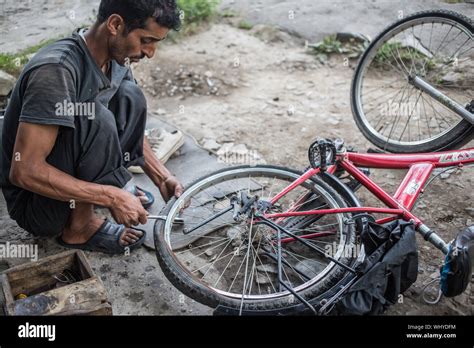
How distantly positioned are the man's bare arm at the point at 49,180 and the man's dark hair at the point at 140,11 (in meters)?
0.61

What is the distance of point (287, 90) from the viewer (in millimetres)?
4910

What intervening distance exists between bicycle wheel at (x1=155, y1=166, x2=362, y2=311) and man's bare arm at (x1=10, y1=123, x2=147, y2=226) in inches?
9.4

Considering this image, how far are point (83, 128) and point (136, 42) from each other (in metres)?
0.50

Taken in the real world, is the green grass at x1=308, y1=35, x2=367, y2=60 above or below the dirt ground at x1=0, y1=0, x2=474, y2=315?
above

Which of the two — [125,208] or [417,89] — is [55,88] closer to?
[125,208]

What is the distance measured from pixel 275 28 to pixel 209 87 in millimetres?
1490

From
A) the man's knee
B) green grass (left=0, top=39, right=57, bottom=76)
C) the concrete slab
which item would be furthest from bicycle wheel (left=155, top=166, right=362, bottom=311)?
green grass (left=0, top=39, right=57, bottom=76)

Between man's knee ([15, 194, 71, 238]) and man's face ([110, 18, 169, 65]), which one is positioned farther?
man's knee ([15, 194, 71, 238])

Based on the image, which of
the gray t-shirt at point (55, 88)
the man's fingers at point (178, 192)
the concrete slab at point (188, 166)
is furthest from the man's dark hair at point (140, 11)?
the concrete slab at point (188, 166)

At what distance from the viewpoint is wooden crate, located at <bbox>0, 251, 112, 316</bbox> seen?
225 cm

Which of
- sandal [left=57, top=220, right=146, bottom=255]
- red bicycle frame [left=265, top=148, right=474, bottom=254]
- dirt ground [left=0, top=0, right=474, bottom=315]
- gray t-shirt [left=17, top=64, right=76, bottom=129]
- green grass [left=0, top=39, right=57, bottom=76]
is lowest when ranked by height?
sandal [left=57, top=220, right=146, bottom=255]

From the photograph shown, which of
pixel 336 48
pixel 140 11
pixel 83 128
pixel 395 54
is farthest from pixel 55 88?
pixel 336 48

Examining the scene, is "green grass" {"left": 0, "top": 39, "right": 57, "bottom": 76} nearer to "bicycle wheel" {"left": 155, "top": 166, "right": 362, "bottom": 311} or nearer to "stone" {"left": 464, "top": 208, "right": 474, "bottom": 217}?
"bicycle wheel" {"left": 155, "top": 166, "right": 362, "bottom": 311}

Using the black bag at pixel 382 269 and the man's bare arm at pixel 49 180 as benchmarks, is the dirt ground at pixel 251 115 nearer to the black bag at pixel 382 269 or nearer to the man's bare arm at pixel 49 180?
the black bag at pixel 382 269
